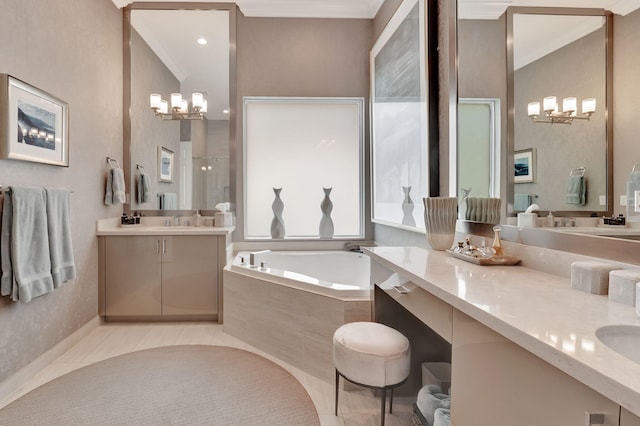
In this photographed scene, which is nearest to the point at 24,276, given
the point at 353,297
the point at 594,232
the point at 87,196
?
the point at 87,196

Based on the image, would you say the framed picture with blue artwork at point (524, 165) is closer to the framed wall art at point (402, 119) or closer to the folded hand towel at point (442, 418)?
the framed wall art at point (402, 119)

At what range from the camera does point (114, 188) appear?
3.10m

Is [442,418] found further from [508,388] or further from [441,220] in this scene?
[441,220]

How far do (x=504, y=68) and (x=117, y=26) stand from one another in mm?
3429

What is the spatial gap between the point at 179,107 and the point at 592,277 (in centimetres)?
353

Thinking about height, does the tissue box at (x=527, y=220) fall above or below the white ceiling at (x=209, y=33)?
below

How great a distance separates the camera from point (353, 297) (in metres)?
2.02

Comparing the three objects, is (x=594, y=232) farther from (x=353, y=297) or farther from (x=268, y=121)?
(x=268, y=121)

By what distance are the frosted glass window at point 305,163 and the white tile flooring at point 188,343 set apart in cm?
122

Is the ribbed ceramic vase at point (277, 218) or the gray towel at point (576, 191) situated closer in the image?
the gray towel at point (576, 191)

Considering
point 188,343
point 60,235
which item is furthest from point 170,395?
point 60,235

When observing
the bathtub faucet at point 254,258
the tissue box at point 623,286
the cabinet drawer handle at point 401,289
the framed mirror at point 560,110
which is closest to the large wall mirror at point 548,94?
the framed mirror at point 560,110

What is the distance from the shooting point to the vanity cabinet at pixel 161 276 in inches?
118

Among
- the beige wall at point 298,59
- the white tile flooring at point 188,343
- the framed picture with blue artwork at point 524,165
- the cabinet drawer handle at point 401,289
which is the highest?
the beige wall at point 298,59
